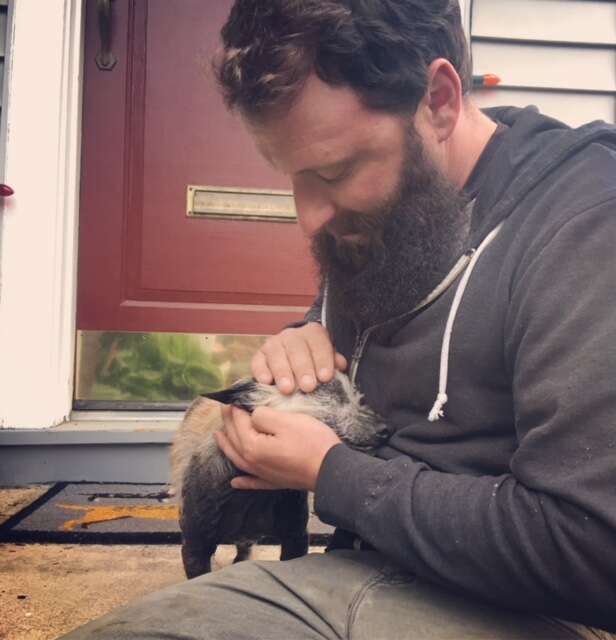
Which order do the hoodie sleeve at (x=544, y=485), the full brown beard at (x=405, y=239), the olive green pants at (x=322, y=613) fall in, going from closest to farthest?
1. the hoodie sleeve at (x=544, y=485)
2. the olive green pants at (x=322, y=613)
3. the full brown beard at (x=405, y=239)

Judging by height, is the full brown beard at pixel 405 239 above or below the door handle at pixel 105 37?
below

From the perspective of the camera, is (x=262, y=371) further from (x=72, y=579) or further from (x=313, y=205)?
(x=72, y=579)

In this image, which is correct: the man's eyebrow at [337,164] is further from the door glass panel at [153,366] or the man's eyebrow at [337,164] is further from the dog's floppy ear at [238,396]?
the door glass panel at [153,366]

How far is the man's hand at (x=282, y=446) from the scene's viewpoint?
147cm

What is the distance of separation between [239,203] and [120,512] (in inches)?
72.6

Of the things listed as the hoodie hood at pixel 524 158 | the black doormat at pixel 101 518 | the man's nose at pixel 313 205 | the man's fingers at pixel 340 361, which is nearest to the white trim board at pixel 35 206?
the black doormat at pixel 101 518

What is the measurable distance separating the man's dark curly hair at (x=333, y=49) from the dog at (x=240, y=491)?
78 centimetres

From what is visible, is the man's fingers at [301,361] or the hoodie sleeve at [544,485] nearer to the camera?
the hoodie sleeve at [544,485]

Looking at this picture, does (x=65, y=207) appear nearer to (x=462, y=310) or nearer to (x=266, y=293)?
(x=266, y=293)

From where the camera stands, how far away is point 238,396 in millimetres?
1993

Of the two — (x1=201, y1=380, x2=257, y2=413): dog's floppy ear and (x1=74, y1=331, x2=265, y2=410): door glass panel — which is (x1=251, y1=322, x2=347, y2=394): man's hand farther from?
(x1=74, y1=331, x2=265, y2=410): door glass panel

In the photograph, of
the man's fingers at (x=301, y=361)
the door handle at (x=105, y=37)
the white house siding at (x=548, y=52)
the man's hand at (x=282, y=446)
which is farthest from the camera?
the white house siding at (x=548, y=52)

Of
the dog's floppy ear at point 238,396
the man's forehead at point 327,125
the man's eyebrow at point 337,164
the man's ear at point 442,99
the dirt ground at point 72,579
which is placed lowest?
the dirt ground at point 72,579

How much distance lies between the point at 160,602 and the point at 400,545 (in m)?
0.52
